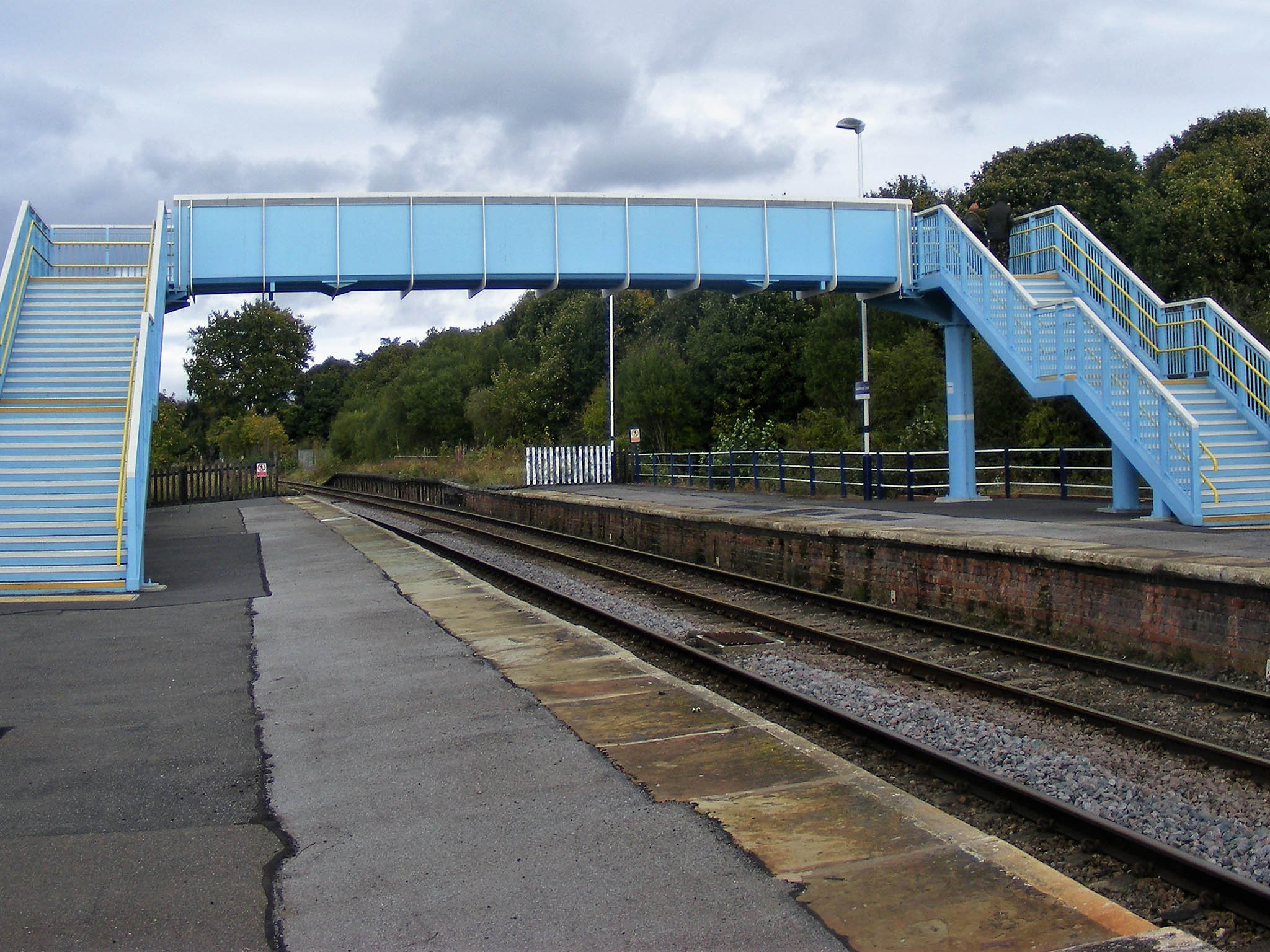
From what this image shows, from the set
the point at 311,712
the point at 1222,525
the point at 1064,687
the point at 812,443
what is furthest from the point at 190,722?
the point at 812,443

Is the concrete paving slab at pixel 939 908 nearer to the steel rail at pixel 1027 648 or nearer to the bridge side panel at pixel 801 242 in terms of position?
the steel rail at pixel 1027 648

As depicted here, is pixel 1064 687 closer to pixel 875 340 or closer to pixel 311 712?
pixel 311 712

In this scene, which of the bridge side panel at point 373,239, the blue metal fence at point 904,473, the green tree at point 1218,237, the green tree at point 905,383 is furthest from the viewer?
the green tree at point 905,383

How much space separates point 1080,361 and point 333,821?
13447 mm

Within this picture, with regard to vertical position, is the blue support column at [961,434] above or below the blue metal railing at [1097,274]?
below

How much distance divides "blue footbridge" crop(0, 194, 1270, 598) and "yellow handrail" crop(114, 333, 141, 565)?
0.20ft

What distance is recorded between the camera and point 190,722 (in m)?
7.45

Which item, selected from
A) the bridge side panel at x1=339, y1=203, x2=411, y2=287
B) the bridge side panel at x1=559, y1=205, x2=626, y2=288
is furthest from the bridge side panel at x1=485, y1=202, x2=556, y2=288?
the bridge side panel at x1=339, y1=203, x2=411, y2=287

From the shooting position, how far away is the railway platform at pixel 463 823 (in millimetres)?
4035

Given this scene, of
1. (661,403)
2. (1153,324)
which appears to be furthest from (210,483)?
(1153,324)

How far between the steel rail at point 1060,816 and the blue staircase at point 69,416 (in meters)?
9.74

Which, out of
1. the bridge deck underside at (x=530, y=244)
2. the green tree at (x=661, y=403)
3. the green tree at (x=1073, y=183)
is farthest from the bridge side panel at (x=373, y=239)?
the green tree at (x=661, y=403)

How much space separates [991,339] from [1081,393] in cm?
292

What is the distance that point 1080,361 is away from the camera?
15906mm
